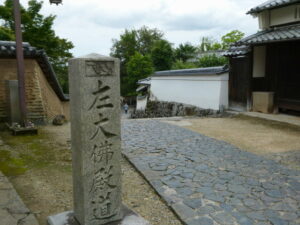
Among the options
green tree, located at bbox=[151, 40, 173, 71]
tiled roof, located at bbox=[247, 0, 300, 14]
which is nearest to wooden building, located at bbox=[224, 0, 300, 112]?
tiled roof, located at bbox=[247, 0, 300, 14]

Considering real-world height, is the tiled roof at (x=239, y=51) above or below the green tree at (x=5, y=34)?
below

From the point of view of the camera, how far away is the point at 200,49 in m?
46.8

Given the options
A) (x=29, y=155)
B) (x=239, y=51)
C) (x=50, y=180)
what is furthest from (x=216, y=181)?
(x=239, y=51)

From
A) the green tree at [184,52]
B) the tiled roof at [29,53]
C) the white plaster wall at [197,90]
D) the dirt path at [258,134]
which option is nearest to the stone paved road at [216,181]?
the dirt path at [258,134]

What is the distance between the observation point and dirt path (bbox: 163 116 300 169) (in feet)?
22.1

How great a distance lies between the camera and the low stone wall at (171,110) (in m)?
14.3

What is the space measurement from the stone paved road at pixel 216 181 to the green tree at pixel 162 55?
1070 inches

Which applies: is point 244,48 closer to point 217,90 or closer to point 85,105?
point 217,90

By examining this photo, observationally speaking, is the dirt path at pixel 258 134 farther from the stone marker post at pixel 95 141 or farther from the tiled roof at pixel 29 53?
the tiled roof at pixel 29 53

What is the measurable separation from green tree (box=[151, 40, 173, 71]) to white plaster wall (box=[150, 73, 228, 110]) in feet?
46.3

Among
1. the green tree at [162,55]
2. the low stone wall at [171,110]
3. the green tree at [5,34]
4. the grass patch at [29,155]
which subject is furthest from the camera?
the green tree at [162,55]

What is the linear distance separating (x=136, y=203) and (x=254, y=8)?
1067 cm

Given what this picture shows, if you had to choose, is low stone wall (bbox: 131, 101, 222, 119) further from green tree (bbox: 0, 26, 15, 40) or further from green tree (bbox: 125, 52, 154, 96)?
green tree (bbox: 125, 52, 154, 96)

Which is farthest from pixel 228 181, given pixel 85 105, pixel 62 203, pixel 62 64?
pixel 62 64
